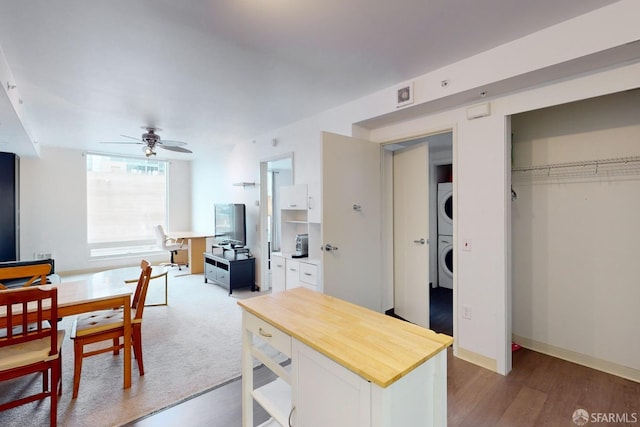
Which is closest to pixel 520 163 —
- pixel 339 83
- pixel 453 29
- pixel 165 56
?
pixel 453 29

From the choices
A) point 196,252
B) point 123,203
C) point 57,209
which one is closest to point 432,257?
point 196,252

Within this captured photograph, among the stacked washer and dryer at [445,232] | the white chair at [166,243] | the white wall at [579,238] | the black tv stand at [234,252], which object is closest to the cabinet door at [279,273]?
the black tv stand at [234,252]

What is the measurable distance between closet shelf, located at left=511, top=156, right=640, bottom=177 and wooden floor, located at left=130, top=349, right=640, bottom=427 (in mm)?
1667

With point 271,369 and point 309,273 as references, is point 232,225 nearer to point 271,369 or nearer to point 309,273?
point 309,273

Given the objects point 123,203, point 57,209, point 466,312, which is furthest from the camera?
point 123,203

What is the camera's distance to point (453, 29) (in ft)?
6.43

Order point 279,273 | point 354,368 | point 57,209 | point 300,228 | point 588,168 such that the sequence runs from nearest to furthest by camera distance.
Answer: point 354,368
point 588,168
point 279,273
point 300,228
point 57,209

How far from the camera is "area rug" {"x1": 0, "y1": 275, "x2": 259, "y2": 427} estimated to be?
1.91 m

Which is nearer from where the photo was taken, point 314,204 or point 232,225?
point 314,204

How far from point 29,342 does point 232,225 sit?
10.8 feet

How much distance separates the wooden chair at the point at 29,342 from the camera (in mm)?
1703

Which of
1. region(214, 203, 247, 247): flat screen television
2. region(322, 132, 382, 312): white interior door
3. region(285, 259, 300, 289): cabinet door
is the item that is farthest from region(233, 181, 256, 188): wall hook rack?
region(322, 132, 382, 312): white interior door

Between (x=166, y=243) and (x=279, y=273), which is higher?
(x=166, y=243)

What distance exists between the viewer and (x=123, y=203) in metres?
6.54
